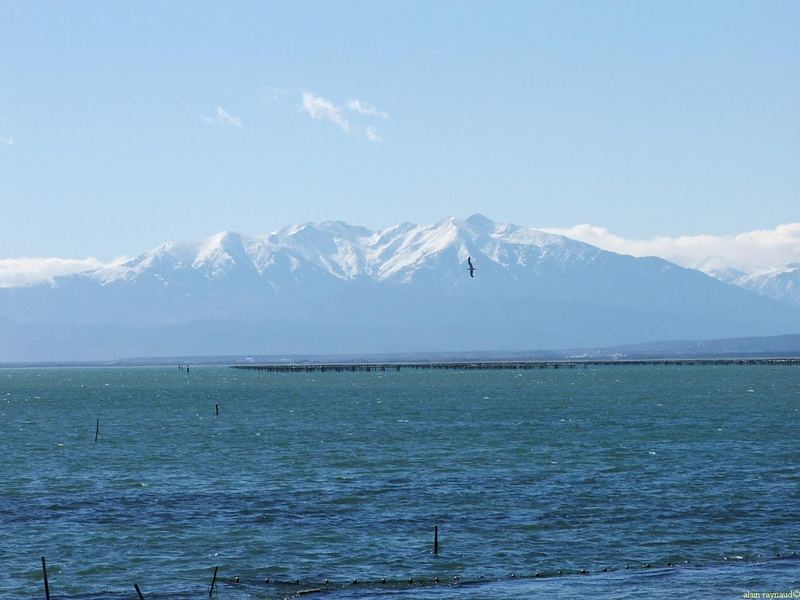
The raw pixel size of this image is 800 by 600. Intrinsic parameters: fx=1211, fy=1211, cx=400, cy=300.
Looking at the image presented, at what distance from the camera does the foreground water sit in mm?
41250

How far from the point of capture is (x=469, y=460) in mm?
74875

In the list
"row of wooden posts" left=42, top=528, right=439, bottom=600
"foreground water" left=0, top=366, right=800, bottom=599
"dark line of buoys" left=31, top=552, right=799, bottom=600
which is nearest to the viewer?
"row of wooden posts" left=42, top=528, right=439, bottom=600

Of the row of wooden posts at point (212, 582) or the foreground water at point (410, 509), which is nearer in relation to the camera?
the row of wooden posts at point (212, 582)

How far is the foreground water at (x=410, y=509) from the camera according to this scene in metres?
41.2

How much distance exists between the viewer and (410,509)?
54.5 meters

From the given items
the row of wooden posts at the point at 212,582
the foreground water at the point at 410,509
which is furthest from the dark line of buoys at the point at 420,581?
the foreground water at the point at 410,509

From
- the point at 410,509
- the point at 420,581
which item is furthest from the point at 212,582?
the point at 410,509

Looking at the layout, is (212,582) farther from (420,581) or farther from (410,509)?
(410,509)

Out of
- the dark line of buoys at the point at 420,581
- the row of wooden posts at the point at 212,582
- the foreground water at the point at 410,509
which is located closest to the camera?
the row of wooden posts at the point at 212,582

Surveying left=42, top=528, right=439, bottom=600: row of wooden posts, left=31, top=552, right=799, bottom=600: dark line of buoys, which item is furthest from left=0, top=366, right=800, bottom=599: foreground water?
left=42, top=528, right=439, bottom=600: row of wooden posts

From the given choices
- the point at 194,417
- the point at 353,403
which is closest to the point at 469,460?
the point at 194,417

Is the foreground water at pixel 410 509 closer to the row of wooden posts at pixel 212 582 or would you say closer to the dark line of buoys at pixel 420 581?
the dark line of buoys at pixel 420 581

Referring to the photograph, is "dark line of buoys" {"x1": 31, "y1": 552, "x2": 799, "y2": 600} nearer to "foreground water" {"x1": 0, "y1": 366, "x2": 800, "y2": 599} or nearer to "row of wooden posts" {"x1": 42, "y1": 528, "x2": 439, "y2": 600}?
"row of wooden posts" {"x1": 42, "y1": 528, "x2": 439, "y2": 600}

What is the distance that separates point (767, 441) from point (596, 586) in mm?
49033
